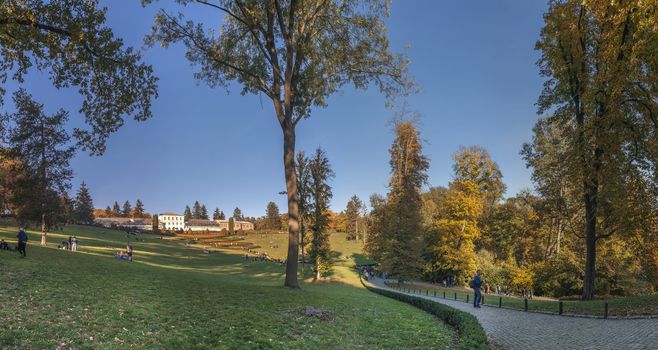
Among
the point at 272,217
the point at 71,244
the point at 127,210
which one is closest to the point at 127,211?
the point at 127,210

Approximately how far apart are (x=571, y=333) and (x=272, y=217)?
15293 centimetres

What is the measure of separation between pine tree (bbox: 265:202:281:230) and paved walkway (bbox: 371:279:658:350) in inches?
5728

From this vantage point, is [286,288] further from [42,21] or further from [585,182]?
[585,182]

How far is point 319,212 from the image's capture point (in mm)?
44188

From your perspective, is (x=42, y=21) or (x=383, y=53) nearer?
(x=42, y=21)

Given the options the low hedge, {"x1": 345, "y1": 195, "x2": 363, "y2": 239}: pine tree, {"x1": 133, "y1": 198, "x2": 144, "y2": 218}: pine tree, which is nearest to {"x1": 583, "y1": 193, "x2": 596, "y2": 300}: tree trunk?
the low hedge

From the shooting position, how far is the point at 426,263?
48031mm

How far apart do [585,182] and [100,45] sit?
77.5 feet

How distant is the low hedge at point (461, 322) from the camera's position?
8.67m

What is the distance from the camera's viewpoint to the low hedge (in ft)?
28.4

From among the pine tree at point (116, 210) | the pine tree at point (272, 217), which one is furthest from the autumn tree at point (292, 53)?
the pine tree at point (116, 210)

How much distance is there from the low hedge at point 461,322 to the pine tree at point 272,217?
447ft

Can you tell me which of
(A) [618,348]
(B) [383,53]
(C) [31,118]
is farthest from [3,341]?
(C) [31,118]

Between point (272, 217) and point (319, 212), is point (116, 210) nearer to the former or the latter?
point (272, 217)
